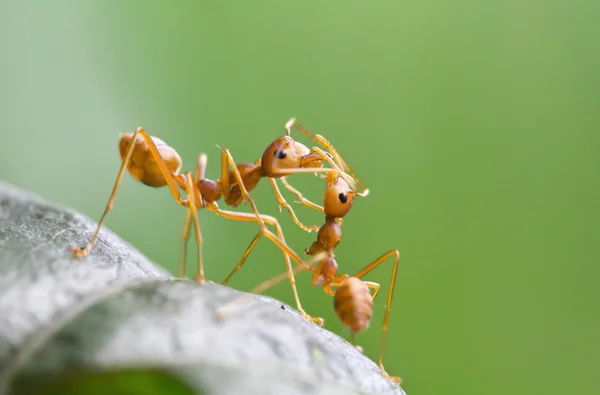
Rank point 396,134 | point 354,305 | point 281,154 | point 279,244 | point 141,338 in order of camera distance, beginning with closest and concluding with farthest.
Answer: point 141,338 → point 354,305 → point 279,244 → point 281,154 → point 396,134

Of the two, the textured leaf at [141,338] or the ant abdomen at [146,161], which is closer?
the textured leaf at [141,338]

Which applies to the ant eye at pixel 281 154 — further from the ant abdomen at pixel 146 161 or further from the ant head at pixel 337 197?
the ant abdomen at pixel 146 161

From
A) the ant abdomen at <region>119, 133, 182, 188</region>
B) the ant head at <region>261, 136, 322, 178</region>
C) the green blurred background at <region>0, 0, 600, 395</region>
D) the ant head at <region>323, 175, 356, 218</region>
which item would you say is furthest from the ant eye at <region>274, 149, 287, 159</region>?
the green blurred background at <region>0, 0, 600, 395</region>

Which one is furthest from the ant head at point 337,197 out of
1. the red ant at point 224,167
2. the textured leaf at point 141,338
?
the textured leaf at point 141,338

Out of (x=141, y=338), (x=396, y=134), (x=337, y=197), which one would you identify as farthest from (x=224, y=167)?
(x=396, y=134)

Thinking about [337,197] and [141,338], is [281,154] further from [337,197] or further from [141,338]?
[141,338]
